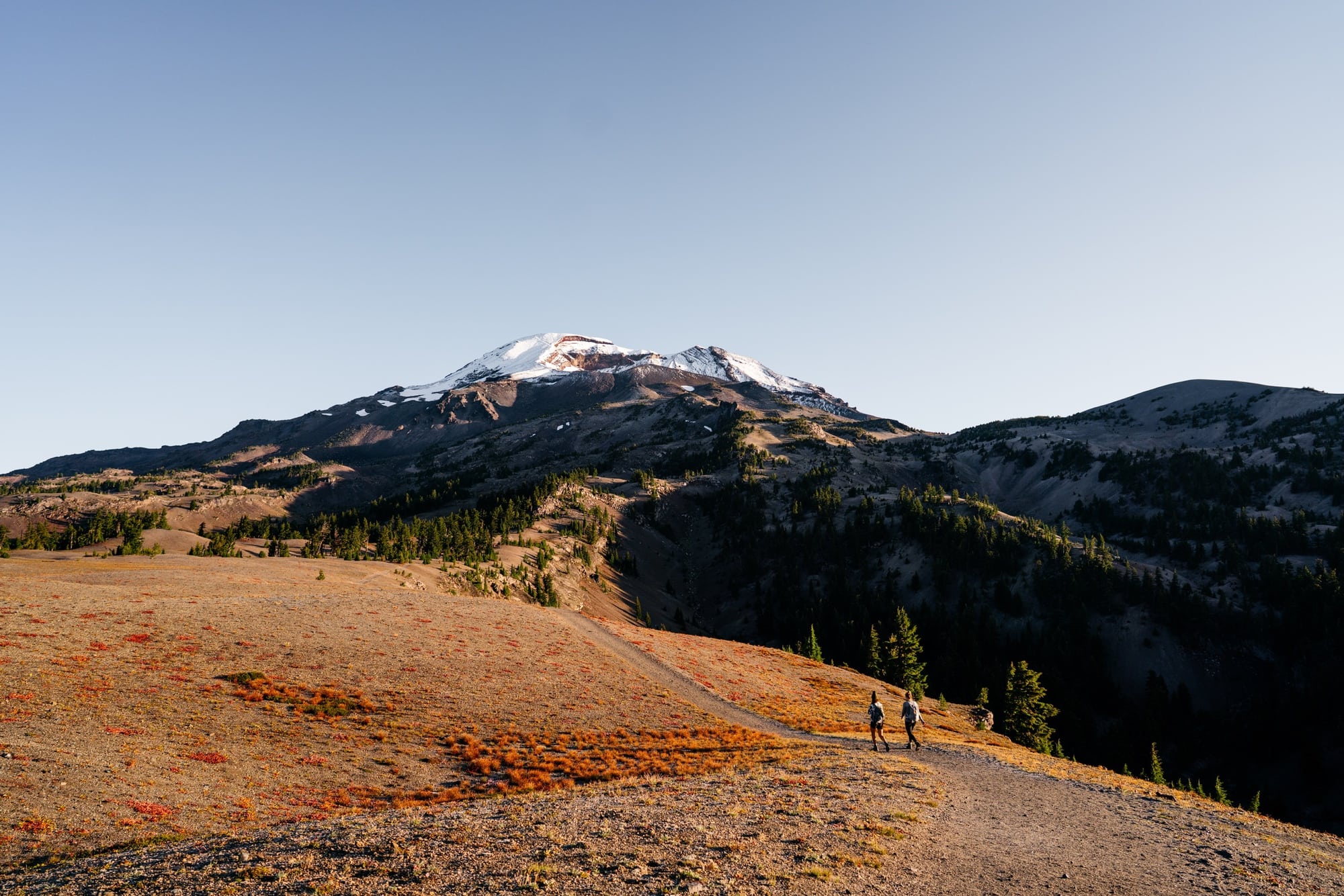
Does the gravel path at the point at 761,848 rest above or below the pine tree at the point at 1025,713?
above

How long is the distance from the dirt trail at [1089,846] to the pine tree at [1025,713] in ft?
151

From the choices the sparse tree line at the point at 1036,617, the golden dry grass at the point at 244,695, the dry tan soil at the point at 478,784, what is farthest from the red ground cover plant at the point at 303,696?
the sparse tree line at the point at 1036,617

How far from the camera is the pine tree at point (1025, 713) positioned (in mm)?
67188

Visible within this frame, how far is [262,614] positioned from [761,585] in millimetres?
131833

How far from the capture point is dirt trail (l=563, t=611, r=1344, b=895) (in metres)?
15.9

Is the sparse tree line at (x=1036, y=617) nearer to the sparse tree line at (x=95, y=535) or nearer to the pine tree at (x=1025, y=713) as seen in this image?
the pine tree at (x=1025, y=713)

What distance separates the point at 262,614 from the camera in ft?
160

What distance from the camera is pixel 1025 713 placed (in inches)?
2781

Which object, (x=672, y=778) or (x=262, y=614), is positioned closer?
(x=672, y=778)

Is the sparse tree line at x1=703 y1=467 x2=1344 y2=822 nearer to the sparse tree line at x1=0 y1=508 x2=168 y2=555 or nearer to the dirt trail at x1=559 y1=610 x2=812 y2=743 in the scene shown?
the dirt trail at x1=559 y1=610 x2=812 y2=743

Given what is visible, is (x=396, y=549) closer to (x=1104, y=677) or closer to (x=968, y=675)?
(x=968, y=675)

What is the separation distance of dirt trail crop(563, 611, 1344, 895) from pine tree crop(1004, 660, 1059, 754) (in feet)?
151

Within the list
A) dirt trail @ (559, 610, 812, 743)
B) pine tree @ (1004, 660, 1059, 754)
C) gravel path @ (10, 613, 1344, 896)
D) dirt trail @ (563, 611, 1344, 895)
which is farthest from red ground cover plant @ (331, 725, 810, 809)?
pine tree @ (1004, 660, 1059, 754)

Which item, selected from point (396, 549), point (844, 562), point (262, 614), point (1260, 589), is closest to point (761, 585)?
point (844, 562)
